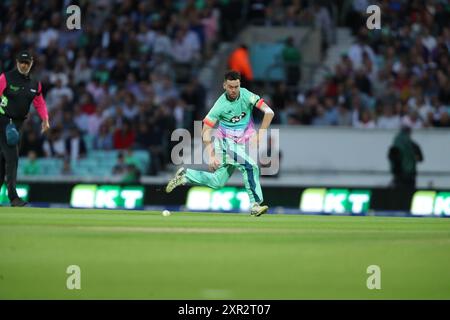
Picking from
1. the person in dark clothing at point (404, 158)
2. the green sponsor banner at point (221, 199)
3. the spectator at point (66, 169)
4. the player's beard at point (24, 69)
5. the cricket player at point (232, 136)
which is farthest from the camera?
the spectator at point (66, 169)

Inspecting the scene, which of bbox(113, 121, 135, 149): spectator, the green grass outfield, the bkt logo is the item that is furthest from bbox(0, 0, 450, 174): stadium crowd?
the green grass outfield

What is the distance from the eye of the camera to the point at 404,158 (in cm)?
2612

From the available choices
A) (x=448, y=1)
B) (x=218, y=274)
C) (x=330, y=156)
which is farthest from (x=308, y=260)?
(x=448, y=1)

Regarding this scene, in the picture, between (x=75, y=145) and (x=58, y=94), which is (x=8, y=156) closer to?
(x=75, y=145)

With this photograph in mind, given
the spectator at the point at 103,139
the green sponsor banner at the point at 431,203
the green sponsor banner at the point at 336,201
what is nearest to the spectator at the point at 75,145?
the spectator at the point at 103,139

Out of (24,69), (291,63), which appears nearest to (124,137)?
(291,63)

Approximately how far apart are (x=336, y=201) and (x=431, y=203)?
1.96 m

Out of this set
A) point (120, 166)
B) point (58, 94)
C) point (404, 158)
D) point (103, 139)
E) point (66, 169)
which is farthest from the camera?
point (58, 94)

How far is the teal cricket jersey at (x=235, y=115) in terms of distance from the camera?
1758 centimetres

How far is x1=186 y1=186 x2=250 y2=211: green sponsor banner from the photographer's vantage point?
2441 centimetres

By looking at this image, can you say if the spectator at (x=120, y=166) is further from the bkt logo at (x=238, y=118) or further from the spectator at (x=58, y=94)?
the bkt logo at (x=238, y=118)

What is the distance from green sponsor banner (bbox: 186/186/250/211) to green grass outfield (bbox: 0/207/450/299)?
5.53 meters

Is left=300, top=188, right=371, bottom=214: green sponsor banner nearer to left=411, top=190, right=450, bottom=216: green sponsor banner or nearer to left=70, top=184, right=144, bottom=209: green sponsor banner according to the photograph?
left=411, top=190, right=450, bottom=216: green sponsor banner

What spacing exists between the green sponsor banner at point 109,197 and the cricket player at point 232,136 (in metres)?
6.31
